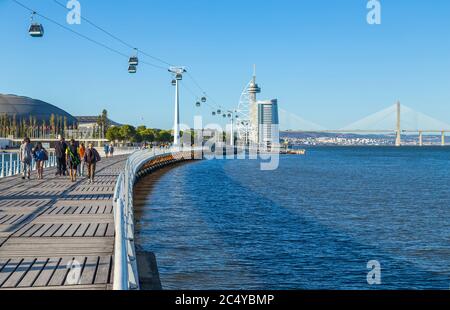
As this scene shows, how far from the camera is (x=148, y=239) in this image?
2139cm

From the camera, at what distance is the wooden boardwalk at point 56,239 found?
9.72 meters

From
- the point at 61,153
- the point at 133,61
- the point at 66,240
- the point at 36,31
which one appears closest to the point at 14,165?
the point at 61,153

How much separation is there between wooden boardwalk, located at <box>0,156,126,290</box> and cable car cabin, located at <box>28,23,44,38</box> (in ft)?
18.5

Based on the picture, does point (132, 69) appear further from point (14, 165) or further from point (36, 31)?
point (36, 31)

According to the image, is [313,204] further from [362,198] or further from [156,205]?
[156,205]

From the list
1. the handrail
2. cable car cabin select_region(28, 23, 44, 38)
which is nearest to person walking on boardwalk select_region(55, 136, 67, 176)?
the handrail

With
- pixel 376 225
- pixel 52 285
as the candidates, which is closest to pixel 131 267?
pixel 52 285

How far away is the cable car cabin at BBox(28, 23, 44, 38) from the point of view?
23422mm

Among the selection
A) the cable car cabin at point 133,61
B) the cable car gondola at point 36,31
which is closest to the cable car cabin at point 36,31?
the cable car gondola at point 36,31

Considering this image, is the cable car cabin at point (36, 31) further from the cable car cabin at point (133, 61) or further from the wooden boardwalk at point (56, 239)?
the cable car cabin at point (133, 61)

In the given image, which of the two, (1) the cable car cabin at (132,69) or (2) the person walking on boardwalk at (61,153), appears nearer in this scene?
(2) the person walking on boardwalk at (61,153)

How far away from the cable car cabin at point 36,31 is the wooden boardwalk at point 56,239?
5626 millimetres

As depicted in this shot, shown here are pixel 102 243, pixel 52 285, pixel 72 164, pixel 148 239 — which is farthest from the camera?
pixel 72 164
